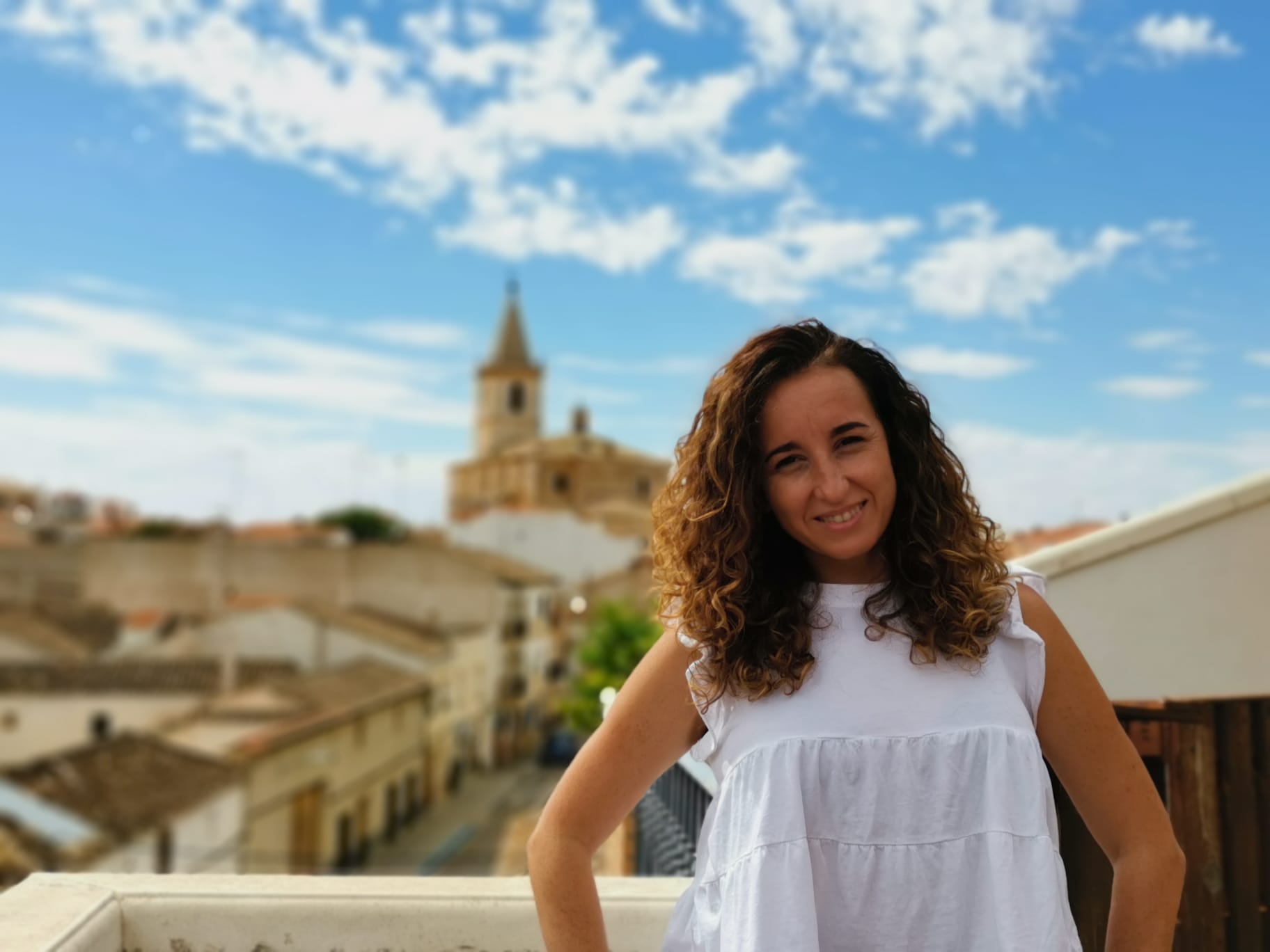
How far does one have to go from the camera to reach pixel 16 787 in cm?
1730

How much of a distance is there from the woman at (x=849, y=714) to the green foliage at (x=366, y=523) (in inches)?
2546

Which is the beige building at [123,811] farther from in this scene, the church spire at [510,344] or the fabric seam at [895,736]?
the church spire at [510,344]

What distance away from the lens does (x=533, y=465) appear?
6369 cm

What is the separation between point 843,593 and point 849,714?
0.60ft

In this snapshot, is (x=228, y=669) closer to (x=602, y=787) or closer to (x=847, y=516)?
(x=602, y=787)

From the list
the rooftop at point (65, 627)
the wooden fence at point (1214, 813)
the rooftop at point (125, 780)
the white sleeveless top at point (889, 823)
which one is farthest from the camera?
the rooftop at point (65, 627)

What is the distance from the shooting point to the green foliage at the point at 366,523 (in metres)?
66.0

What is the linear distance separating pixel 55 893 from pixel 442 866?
960 inches

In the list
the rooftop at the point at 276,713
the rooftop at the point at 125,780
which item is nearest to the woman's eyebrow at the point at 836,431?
the rooftop at the point at 125,780

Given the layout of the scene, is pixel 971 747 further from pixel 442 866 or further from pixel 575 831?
pixel 442 866

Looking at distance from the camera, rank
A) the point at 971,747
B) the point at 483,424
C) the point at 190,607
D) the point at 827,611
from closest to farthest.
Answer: the point at 971,747
the point at 827,611
the point at 190,607
the point at 483,424

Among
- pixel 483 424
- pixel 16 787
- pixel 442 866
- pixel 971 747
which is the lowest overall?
pixel 442 866

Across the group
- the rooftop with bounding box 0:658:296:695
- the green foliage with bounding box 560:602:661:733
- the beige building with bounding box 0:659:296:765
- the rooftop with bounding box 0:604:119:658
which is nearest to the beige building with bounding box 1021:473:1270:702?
the green foliage with bounding box 560:602:661:733

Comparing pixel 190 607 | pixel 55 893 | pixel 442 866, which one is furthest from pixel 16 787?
pixel 190 607
